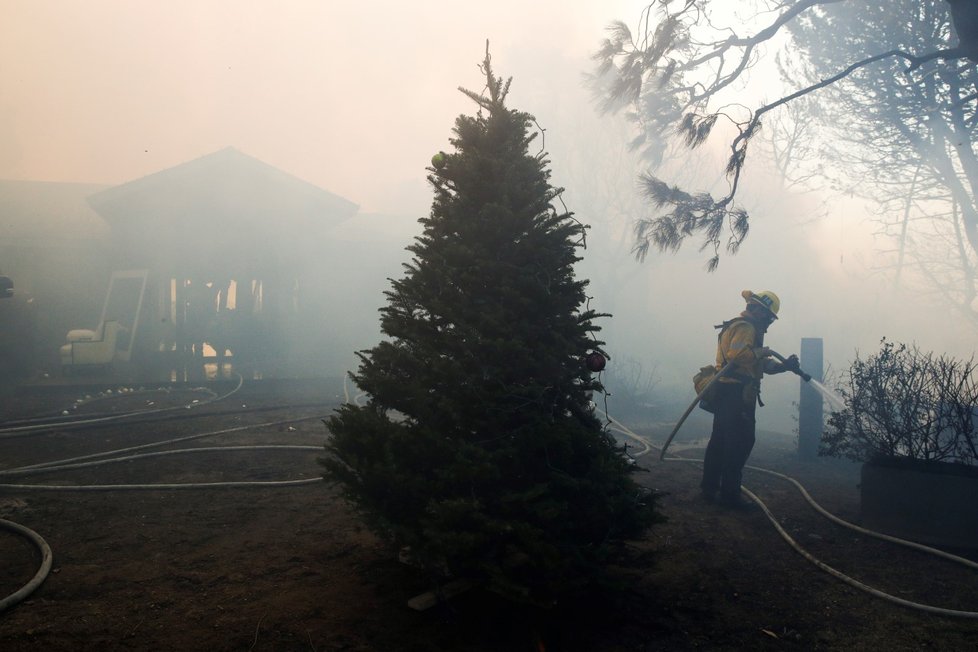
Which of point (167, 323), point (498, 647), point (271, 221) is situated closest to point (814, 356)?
point (498, 647)

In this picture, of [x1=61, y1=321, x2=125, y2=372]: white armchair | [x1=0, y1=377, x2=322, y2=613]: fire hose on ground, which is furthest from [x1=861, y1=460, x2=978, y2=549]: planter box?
[x1=61, y1=321, x2=125, y2=372]: white armchair

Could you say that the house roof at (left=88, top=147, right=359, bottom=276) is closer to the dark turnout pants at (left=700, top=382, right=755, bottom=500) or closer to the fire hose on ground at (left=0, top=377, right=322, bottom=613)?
the fire hose on ground at (left=0, top=377, right=322, bottom=613)

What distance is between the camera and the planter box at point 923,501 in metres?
5.07

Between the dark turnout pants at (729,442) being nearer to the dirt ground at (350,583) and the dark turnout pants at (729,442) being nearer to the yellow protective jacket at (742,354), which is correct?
the yellow protective jacket at (742,354)

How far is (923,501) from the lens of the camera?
17.2 ft

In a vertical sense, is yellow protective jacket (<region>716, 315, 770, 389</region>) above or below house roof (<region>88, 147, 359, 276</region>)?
below

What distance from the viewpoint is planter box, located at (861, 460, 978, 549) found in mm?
5066

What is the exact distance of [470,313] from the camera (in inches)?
139

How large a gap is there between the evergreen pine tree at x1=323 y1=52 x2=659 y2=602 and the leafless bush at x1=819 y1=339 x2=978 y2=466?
11.9ft

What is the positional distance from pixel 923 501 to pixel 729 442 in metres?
1.66

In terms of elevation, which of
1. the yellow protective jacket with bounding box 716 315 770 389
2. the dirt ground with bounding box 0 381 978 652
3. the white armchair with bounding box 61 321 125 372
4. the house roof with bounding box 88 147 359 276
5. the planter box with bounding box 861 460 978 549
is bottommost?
the dirt ground with bounding box 0 381 978 652

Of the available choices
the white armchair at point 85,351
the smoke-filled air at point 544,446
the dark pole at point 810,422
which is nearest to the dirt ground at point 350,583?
the smoke-filled air at point 544,446

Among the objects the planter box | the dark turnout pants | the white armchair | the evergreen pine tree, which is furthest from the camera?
the white armchair

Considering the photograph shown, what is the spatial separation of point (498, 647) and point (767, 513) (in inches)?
138
